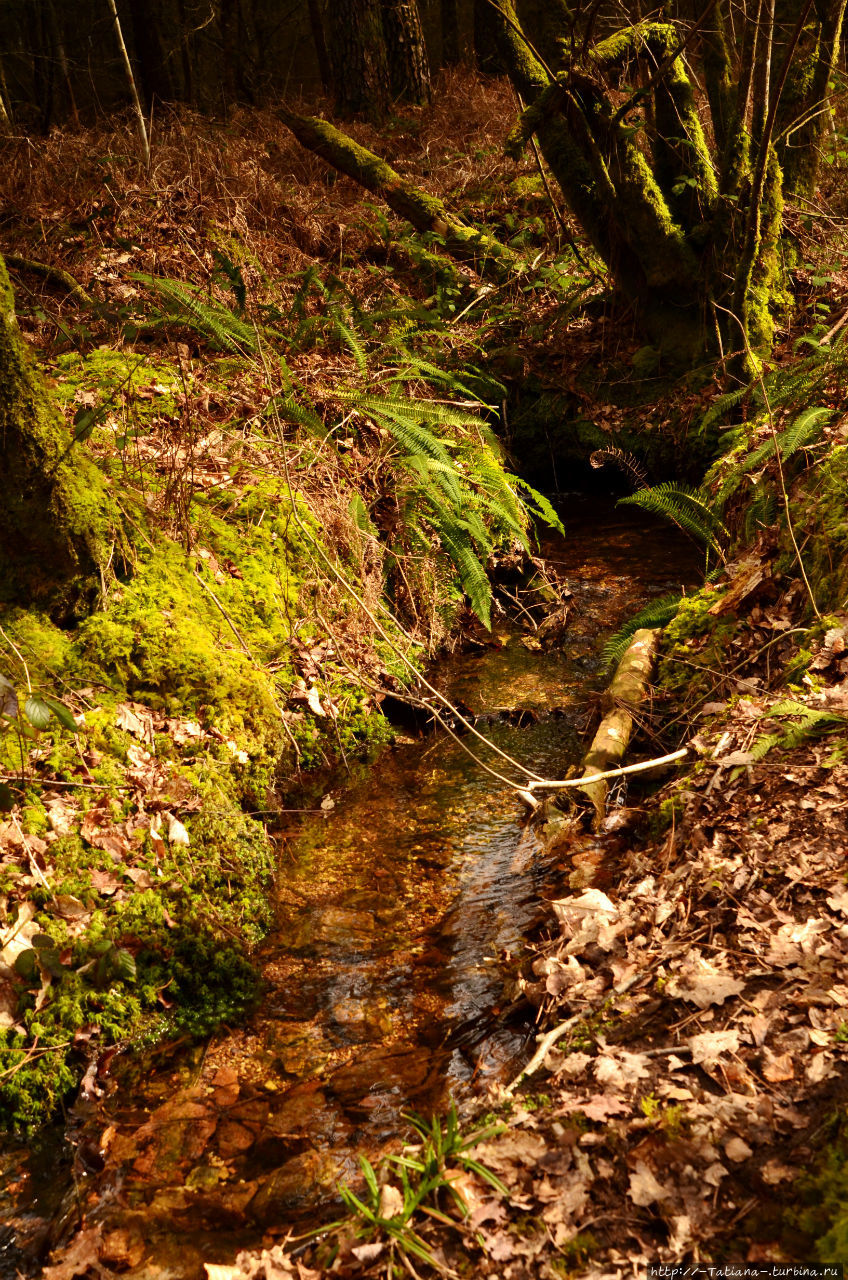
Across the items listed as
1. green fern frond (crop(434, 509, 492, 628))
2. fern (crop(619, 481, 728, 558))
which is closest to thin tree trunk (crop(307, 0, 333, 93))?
green fern frond (crop(434, 509, 492, 628))

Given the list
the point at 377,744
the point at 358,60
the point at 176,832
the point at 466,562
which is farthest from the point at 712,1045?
the point at 358,60

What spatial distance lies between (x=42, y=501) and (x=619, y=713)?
2658mm

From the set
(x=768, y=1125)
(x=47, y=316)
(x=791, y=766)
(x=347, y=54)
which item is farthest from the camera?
(x=347, y=54)

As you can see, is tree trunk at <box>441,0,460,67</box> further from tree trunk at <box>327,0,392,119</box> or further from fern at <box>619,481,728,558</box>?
fern at <box>619,481,728,558</box>

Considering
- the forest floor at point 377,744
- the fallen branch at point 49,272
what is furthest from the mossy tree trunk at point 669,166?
the fallen branch at point 49,272

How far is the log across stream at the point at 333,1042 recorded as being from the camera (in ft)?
7.19

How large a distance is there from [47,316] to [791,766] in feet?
18.4

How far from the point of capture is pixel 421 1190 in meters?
1.87

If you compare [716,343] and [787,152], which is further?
[787,152]

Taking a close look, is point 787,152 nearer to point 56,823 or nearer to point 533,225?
point 533,225

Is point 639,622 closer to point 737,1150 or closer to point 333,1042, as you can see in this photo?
point 333,1042

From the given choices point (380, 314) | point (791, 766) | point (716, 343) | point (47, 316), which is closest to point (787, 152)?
point (716, 343)

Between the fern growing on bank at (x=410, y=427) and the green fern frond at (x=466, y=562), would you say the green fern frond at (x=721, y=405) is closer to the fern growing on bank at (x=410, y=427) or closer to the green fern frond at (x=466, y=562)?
the fern growing on bank at (x=410, y=427)

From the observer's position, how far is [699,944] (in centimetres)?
240
